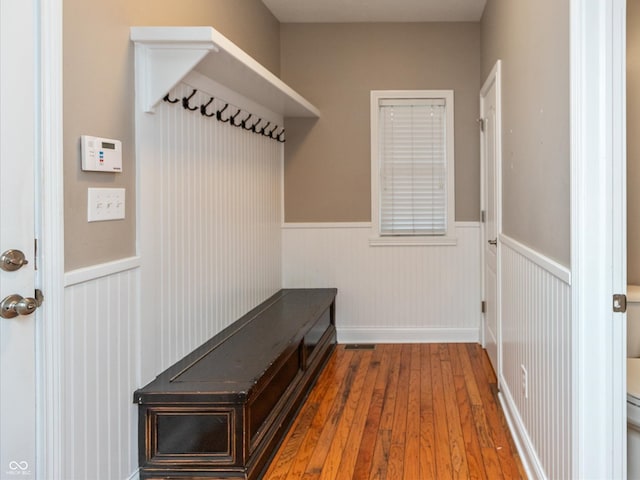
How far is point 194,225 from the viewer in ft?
9.29

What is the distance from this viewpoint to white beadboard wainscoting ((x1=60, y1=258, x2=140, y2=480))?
5.97ft

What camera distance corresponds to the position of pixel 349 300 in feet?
15.8

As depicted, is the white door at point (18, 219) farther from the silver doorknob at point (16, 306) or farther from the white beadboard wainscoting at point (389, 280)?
the white beadboard wainscoting at point (389, 280)

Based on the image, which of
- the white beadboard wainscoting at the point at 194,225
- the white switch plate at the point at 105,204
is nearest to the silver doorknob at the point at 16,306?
the white switch plate at the point at 105,204

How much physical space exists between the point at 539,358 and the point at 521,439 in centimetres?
55

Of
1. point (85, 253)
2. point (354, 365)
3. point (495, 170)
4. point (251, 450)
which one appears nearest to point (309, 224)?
point (354, 365)

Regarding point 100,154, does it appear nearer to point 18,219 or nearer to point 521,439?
point 18,219

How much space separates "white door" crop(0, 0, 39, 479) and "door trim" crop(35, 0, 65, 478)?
2 centimetres

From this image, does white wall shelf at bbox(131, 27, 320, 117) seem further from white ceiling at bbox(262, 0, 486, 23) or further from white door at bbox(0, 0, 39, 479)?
white ceiling at bbox(262, 0, 486, 23)

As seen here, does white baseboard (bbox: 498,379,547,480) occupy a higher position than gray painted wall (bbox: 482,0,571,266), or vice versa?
gray painted wall (bbox: 482,0,571,266)

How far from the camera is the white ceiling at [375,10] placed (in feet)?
13.9

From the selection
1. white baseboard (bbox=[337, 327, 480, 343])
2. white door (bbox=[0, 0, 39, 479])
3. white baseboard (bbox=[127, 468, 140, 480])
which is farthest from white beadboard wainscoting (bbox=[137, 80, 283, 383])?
white baseboard (bbox=[337, 327, 480, 343])

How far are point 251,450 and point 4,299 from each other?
121cm

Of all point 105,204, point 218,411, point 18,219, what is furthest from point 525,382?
point 18,219
